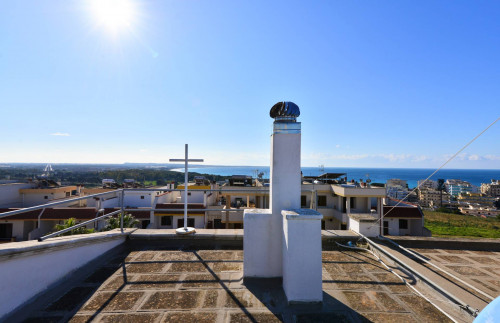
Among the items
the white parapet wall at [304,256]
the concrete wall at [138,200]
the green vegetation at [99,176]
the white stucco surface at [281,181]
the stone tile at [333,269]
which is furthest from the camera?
the green vegetation at [99,176]

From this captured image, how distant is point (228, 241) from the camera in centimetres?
434

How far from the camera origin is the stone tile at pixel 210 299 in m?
2.40

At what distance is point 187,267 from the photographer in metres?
3.31

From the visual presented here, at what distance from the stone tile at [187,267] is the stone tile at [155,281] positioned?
0.18 metres

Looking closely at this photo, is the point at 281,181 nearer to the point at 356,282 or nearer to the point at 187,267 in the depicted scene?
the point at 356,282

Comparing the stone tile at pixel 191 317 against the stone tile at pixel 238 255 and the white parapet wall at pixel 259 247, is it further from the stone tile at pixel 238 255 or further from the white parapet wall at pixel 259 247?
the stone tile at pixel 238 255

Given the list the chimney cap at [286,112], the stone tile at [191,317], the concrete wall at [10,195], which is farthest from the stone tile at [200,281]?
the concrete wall at [10,195]

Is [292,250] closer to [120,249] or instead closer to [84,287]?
[84,287]

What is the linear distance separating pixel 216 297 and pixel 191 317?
407 millimetres

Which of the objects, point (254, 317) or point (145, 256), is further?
point (145, 256)

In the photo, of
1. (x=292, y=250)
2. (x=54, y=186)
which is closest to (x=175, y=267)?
(x=292, y=250)

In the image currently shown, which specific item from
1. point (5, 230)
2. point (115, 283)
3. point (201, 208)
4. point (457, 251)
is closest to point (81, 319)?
point (115, 283)

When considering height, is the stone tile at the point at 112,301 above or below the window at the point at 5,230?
above

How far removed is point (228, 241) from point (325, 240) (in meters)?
1.93
